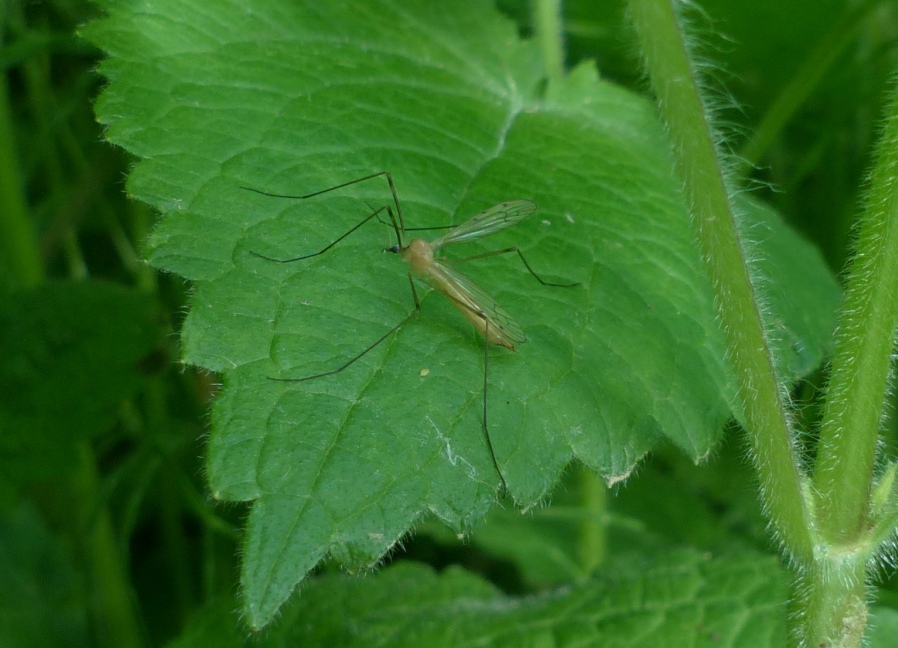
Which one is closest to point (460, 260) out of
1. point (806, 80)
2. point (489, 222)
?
point (489, 222)

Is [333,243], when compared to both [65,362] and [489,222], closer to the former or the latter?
[489,222]

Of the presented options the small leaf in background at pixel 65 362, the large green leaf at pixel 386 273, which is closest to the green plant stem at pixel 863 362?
the large green leaf at pixel 386 273

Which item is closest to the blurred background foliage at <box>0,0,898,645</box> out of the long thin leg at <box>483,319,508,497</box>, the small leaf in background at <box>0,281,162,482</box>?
the small leaf in background at <box>0,281,162,482</box>

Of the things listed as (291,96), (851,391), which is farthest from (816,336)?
(291,96)

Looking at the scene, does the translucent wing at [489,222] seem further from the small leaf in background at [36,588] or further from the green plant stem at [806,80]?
the small leaf in background at [36,588]

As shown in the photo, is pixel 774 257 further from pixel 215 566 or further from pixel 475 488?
pixel 215 566

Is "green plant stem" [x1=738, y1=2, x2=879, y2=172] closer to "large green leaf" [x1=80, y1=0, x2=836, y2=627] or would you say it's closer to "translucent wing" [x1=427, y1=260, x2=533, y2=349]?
"large green leaf" [x1=80, y1=0, x2=836, y2=627]

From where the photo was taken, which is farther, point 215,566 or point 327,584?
point 215,566
